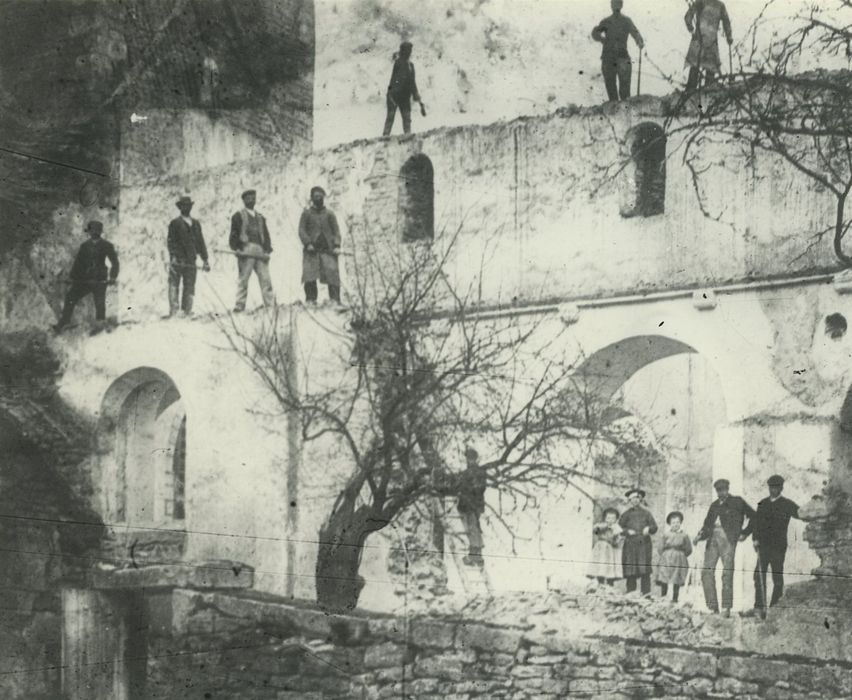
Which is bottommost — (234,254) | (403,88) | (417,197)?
(234,254)

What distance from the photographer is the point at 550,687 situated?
5789 mm

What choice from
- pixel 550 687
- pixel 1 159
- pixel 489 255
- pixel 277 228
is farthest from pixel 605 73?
pixel 1 159

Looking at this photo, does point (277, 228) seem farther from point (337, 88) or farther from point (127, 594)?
point (127, 594)

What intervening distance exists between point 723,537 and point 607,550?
60cm

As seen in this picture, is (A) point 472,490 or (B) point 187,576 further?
(B) point 187,576

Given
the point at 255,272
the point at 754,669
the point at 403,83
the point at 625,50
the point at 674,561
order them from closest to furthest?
the point at 754,669
the point at 674,561
the point at 625,50
the point at 403,83
the point at 255,272

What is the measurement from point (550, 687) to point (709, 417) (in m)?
1.63

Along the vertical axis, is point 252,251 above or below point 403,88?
below

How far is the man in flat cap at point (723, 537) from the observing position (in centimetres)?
560

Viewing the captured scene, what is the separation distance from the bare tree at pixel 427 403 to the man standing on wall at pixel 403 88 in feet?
2.40

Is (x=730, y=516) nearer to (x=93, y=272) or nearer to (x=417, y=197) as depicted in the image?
(x=417, y=197)

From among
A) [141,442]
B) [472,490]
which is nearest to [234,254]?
[141,442]

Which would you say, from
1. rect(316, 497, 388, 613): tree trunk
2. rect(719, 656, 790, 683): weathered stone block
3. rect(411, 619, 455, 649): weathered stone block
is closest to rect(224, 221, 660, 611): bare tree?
rect(316, 497, 388, 613): tree trunk

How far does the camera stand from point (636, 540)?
19.2 ft
